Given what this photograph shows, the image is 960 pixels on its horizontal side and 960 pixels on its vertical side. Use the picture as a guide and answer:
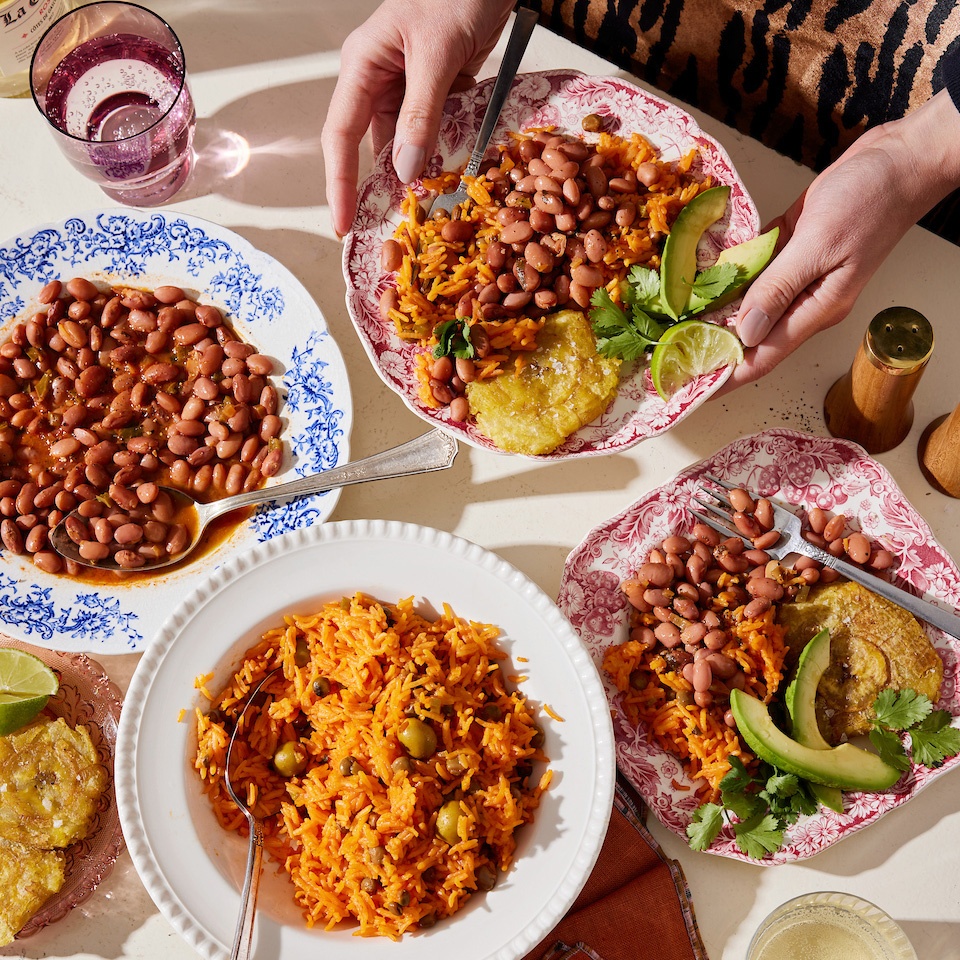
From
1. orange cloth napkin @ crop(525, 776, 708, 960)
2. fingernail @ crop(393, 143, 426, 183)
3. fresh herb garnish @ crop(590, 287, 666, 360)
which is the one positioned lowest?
orange cloth napkin @ crop(525, 776, 708, 960)

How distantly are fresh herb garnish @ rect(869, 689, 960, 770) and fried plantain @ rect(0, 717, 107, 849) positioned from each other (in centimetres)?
159

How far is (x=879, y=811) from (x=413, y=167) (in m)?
1.62

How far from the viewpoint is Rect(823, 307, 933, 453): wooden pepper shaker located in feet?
6.36

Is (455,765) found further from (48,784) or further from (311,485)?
(48,784)

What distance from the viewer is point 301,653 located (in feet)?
6.54

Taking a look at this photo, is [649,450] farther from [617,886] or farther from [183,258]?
[183,258]

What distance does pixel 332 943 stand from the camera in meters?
1.87

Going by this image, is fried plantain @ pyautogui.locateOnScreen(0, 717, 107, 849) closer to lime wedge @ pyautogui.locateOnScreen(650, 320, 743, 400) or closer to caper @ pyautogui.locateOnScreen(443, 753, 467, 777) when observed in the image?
caper @ pyautogui.locateOnScreen(443, 753, 467, 777)

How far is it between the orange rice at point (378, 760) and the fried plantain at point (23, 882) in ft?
1.31

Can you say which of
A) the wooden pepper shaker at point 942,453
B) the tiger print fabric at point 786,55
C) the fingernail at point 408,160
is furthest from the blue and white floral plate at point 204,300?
the wooden pepper shaker at point 942,453

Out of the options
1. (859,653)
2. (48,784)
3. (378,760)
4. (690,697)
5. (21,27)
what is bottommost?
(48,784)

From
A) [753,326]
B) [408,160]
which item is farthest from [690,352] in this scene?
[408,160]

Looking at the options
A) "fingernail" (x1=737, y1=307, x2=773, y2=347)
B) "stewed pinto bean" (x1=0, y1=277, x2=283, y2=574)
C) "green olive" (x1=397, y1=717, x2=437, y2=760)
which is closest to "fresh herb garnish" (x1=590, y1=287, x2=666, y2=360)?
"fingernail" (x1=737, y1=307, x2=773, y2=347)

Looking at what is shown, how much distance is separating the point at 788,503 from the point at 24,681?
1.65 metres
